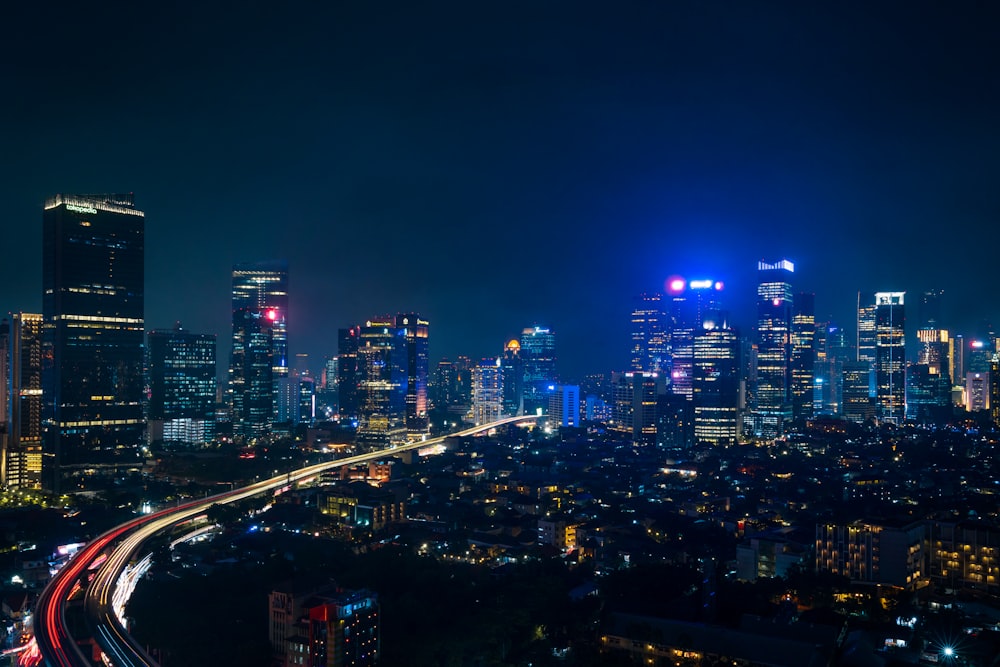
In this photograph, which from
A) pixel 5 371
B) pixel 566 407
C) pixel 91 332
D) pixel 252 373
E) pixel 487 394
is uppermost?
pixel 91 332

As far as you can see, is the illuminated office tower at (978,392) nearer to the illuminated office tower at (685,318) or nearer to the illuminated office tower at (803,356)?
the illuminated office tower at (803,356)

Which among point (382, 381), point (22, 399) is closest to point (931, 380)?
point (382, 381)

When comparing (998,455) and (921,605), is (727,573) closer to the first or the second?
(921,605)

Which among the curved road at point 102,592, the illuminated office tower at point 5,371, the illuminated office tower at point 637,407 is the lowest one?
the curved road at point 102,592

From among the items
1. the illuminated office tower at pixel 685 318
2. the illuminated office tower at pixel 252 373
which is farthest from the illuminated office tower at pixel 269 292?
the illuminated office tower at pixel 685 318

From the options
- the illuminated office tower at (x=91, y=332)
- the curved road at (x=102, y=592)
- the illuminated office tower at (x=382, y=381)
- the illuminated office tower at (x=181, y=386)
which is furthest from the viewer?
the illuminated office tower at (x=382, y=381)

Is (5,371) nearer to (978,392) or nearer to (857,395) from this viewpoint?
(857,395)

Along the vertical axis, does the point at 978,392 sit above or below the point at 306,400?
above
